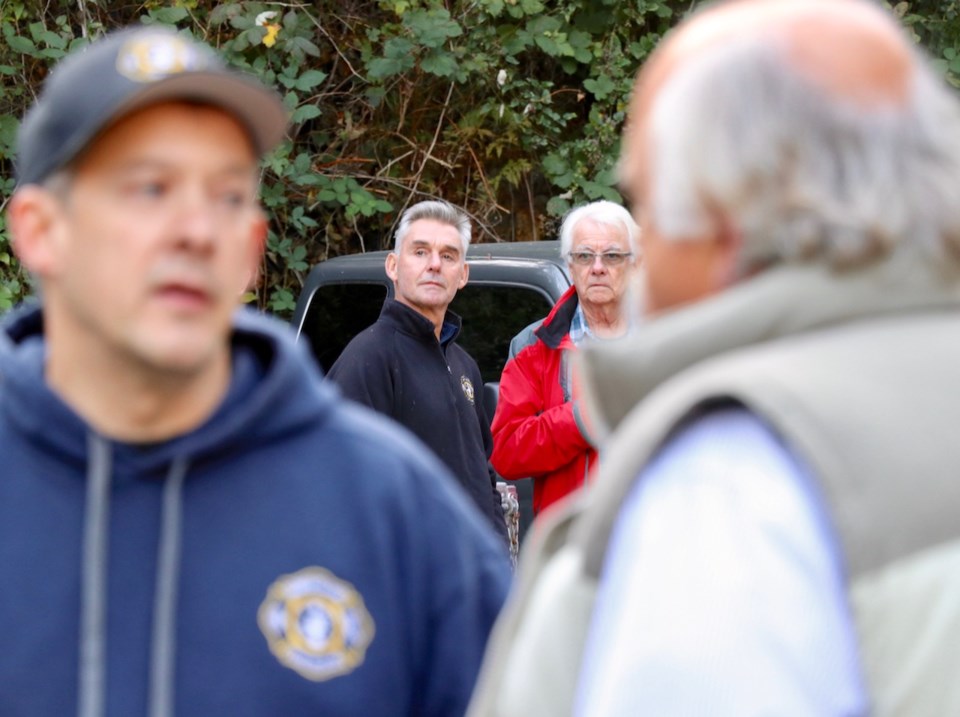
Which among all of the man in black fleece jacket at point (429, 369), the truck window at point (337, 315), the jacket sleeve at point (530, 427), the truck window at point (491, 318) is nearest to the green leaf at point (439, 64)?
the truck window at point (337, 315)

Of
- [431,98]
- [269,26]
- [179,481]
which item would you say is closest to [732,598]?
[179,481]

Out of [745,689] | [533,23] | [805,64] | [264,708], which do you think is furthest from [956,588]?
[533,23]

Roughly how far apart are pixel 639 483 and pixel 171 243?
30.9 inches

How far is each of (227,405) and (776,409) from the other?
0.89 metres

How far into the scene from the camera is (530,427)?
4.93 metres

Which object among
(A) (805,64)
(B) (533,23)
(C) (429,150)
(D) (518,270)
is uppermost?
(B) (533,23)

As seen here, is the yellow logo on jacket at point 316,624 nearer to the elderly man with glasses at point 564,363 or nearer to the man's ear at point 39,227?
the man's ear at point 39,227

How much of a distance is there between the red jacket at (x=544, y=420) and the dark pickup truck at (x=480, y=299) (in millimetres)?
561

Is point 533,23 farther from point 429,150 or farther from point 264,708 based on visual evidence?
point 264,708

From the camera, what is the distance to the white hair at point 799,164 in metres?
1.24

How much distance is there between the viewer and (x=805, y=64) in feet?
4.10

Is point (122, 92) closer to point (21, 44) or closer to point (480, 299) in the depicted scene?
point (480, 299)

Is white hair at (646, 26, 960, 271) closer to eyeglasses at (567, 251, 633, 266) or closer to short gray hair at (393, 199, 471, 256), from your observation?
eyeglasses at (567, 251, 633, 266)

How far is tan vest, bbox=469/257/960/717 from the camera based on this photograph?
1164 millimetres
